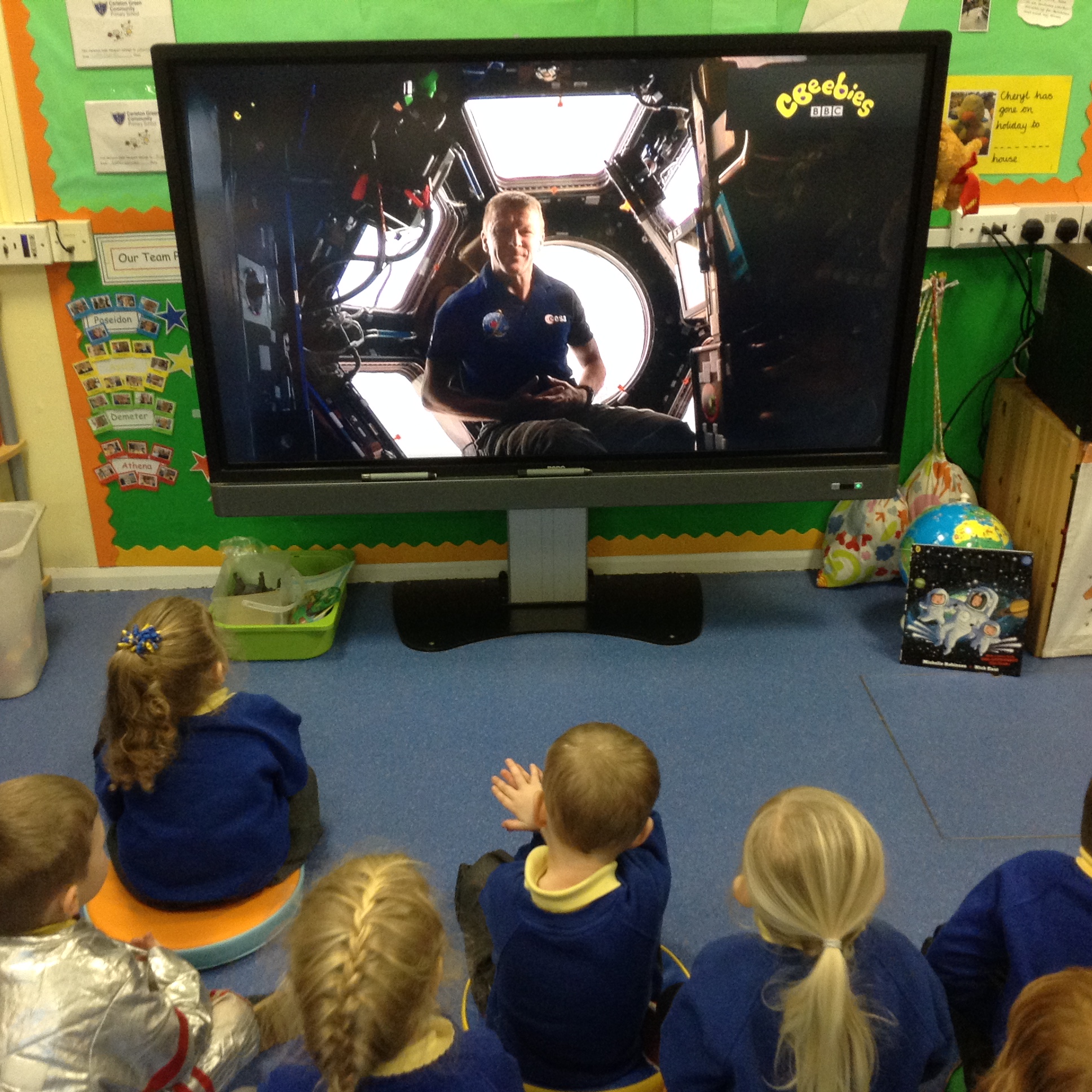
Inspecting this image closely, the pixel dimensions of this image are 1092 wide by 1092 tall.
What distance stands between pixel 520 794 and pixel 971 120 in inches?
84.9

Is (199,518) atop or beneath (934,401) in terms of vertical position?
beneath

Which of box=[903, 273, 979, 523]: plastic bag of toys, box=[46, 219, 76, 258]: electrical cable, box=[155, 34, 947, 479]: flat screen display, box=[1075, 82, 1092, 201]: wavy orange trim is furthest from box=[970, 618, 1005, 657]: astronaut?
box=[46, 219, 76, 258]: electrical cable

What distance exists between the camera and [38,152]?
Result: 2850 millimetres

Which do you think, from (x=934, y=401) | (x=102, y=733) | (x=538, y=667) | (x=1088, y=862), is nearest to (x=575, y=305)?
(x=538, y=667)

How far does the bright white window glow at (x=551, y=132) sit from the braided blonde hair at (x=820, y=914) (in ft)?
5.47

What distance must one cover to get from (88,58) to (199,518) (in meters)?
1.23

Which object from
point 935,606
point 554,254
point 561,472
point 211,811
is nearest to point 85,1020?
point 211,811

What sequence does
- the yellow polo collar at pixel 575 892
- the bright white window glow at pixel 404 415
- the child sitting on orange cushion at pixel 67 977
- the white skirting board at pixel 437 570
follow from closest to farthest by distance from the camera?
the child sitting on orange cushion at pixel 67 977
the yellow polo collar at pixel 575 892
the bright white window glow at pixel 404 415
the white skirting board at pixel 437 570

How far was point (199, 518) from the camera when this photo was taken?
10.8 feet

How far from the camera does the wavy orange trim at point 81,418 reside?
3.00 metres

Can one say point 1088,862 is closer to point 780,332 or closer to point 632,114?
point 780,332

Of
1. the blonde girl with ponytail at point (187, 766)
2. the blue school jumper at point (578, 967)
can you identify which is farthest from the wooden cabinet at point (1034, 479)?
the blonde girl with ponytail at point (187, 766)

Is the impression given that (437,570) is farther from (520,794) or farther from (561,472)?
(520,794)

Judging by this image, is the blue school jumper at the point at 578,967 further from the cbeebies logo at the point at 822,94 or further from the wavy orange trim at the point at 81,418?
the wavy orange trim at the point at 81,418
